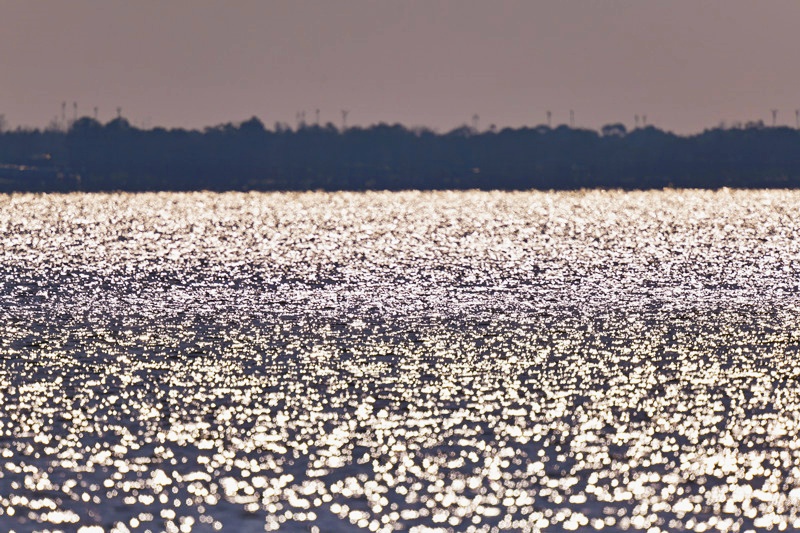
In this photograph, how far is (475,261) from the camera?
12888cm

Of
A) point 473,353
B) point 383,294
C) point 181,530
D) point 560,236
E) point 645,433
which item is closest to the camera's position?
point 181,530

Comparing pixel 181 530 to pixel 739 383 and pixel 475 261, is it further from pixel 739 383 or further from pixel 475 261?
pixel 475 261

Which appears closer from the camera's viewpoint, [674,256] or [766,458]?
[766,458]

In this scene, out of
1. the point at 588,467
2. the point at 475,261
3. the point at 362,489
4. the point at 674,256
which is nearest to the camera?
the point at 362,489

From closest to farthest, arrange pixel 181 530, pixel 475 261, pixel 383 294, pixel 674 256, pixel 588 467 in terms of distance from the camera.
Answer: pixel 181 530, pixel 588 467, pixel 383 294, pixel 475 261, pixel 674 256

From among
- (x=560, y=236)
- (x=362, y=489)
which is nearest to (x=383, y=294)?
(x=362, y=489)

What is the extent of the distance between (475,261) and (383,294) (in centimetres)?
4123

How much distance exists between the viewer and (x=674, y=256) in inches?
5448

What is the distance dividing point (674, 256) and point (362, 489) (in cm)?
10890

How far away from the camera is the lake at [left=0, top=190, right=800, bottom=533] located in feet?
105

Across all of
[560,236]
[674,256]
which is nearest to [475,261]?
[674,256]

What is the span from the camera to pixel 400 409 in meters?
43.7

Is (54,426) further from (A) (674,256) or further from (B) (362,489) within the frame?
(A) (674,256)

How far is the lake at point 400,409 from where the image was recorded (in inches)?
1254
